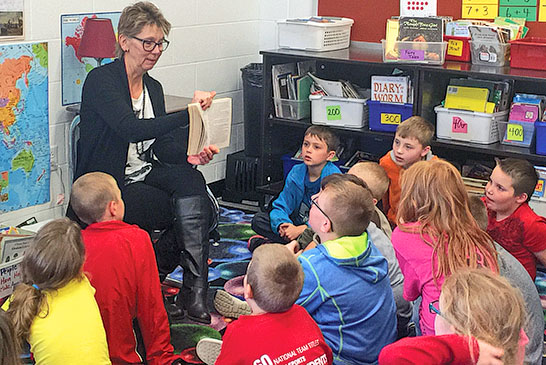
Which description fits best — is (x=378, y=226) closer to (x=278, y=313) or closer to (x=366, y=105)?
(x=278, y=313)

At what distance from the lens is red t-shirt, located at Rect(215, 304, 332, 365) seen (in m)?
1.93

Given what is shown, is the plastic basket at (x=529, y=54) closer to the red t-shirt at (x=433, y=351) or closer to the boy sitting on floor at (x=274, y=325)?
the boy sitting on floor at (x=274, y=325)

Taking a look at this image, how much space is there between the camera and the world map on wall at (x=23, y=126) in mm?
3477

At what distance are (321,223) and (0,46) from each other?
1839 millimetres

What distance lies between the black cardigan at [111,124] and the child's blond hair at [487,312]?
1682mm

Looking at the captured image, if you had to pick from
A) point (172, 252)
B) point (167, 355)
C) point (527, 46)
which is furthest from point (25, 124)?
point (527, 46)

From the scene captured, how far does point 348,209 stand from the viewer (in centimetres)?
234

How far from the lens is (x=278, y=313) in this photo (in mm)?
1998

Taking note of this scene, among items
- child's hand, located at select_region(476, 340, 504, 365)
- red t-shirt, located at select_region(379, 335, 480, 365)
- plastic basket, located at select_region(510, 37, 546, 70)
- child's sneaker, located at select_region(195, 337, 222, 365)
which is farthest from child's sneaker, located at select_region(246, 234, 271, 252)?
child's hand, located at select_region(476, 340, 504, 365)

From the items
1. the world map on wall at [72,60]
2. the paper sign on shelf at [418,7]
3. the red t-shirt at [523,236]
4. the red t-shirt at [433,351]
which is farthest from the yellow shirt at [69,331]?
the paper sign on shelf at [418,7]

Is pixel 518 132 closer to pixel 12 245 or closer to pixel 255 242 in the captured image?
pixel 255 242

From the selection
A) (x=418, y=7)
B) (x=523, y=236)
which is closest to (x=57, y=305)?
(x=523, y=236)

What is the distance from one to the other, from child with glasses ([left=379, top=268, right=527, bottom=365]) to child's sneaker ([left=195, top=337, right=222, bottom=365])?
3.88ft

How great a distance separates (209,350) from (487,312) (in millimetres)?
1386
